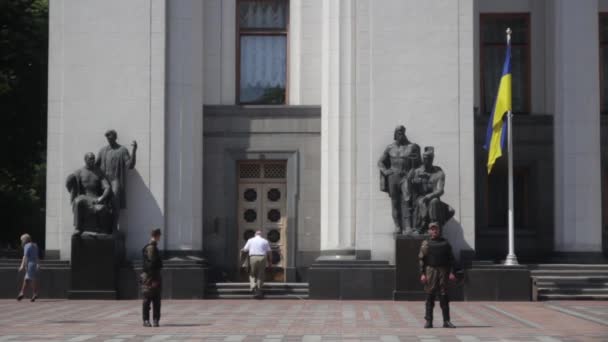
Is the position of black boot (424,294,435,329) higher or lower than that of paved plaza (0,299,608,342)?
higher

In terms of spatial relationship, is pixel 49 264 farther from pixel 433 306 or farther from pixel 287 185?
pixel 433 306

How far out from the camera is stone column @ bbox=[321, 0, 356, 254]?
33.6m

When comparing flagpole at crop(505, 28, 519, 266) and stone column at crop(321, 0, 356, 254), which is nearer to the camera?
flagpole at crop(505, 28, 519, 266)

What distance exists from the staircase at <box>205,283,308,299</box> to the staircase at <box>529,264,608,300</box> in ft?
20.6

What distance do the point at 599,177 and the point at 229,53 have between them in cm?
1118

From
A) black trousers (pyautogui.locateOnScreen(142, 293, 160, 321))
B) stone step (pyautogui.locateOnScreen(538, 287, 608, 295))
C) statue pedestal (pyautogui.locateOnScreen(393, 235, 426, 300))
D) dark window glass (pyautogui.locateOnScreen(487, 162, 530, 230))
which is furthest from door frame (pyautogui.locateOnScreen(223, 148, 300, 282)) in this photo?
black trousers (pyautogui.locateOnScreen(142, 293, 160, 321))

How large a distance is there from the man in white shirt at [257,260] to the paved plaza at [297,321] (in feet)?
2.88

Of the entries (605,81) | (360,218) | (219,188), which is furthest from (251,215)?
(605,81)

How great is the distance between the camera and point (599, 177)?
114 ft

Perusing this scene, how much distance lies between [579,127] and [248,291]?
34.2 ft

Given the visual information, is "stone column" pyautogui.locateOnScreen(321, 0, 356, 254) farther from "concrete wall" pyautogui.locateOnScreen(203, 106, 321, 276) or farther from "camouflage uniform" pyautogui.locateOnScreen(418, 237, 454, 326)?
"camouflage uniform" pyautogui.locateOnScreen(418, 237, 454, 326)

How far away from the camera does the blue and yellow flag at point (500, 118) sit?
3328cm

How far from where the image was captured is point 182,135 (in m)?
33.8

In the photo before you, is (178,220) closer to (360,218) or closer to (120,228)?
(120,228)
